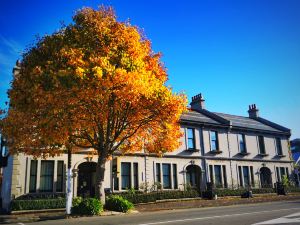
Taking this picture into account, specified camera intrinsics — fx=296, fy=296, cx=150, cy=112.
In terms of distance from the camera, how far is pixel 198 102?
3688 centimetres

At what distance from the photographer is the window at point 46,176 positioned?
21547 millimetres

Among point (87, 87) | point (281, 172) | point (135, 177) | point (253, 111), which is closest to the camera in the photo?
point (87, 87)

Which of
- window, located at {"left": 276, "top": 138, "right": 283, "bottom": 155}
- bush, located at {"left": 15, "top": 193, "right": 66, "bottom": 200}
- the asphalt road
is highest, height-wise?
window, located at {"left": 276, "top": 138, "right": 283, "bottom": 155}

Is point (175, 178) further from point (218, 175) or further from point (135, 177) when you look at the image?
point (218, 175)

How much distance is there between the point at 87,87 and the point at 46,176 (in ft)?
35.0

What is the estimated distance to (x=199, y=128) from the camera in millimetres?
31078

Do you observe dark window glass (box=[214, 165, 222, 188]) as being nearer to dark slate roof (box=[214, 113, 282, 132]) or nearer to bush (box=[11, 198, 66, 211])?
dark slate roof (box=[214, 113, 282, 132])

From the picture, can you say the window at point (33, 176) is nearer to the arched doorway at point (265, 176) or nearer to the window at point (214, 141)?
the window at point (214, 141)

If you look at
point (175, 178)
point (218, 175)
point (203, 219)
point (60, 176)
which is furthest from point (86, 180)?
point (218, 175)

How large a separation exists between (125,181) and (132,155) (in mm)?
2291

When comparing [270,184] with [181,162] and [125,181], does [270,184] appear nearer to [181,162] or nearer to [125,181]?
[181,162]

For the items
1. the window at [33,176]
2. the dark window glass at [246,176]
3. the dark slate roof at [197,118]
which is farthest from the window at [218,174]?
the window at [33,176]

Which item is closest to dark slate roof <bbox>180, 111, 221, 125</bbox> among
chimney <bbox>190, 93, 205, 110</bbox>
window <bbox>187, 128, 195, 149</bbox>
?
window <bbox>187, 128, 195, 149</bbox>

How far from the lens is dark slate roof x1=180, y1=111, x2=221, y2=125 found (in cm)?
3037
